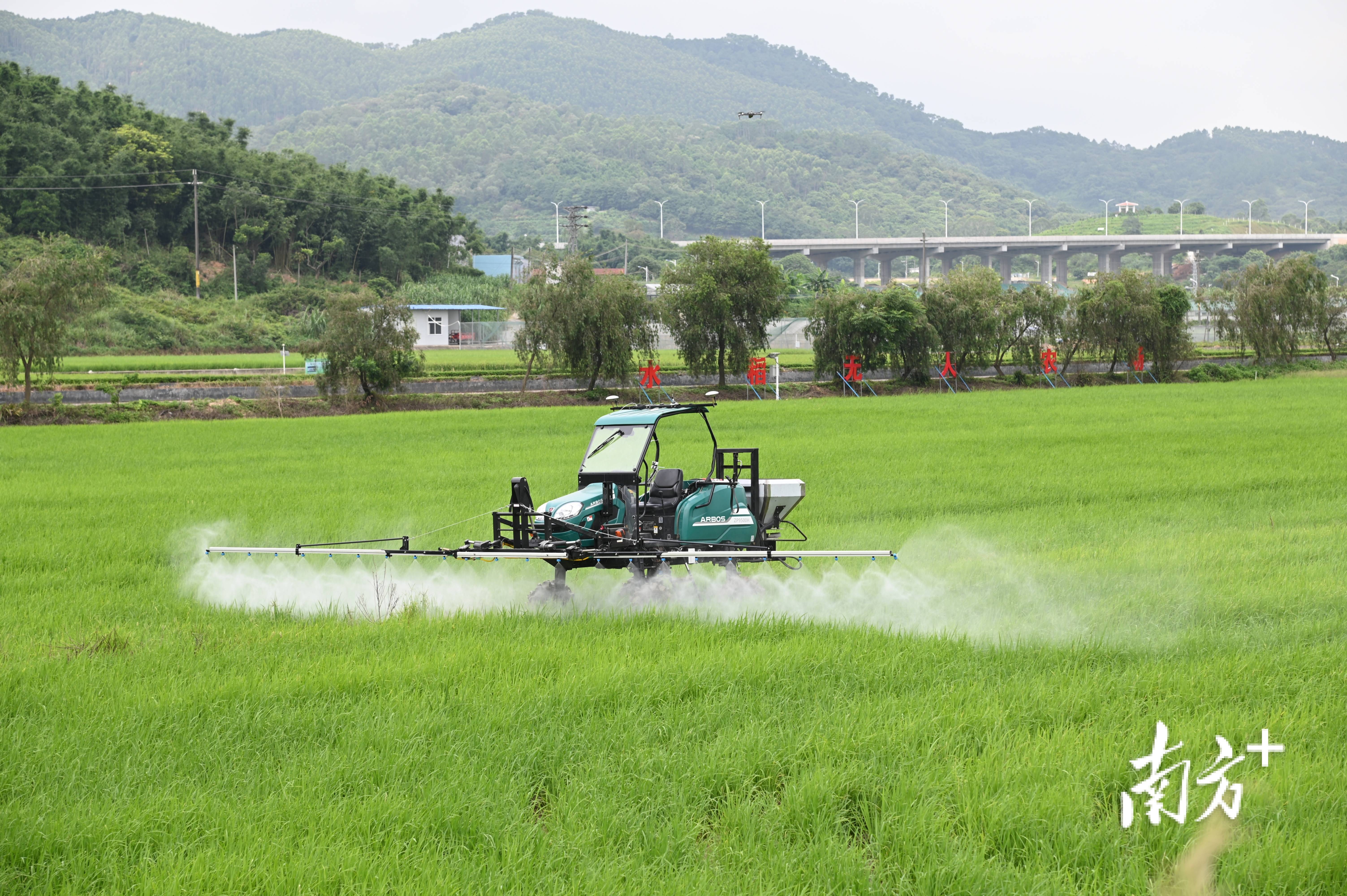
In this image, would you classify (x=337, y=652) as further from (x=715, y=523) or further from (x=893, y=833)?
(x=893, y=833)

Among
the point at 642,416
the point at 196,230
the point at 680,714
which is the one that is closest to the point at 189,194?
the point at 196,230

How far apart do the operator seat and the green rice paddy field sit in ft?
2.56

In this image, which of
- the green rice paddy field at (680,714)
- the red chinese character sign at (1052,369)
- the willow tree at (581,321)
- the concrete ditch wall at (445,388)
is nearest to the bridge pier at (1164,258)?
the concrete ditch wall at (445,388)

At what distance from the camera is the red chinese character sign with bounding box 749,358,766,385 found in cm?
5138

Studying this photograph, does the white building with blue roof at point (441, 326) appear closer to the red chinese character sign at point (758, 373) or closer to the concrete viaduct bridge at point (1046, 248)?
the red chinese character sign at point (758, 373)

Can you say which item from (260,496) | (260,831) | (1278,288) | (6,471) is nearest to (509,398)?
(6,471)

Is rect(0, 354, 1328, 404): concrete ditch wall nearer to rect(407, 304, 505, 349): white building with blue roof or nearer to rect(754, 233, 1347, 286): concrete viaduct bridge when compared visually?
rect(407, 304, 505, 349): white building with blue roof

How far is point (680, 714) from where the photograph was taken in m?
6.31

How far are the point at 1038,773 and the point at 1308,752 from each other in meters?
1.59

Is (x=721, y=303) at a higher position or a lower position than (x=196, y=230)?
lower

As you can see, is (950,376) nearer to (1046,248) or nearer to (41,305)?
(41,305)

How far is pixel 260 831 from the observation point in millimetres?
4828

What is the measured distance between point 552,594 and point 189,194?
91.1 meters

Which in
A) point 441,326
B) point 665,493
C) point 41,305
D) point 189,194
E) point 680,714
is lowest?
point 680,714
